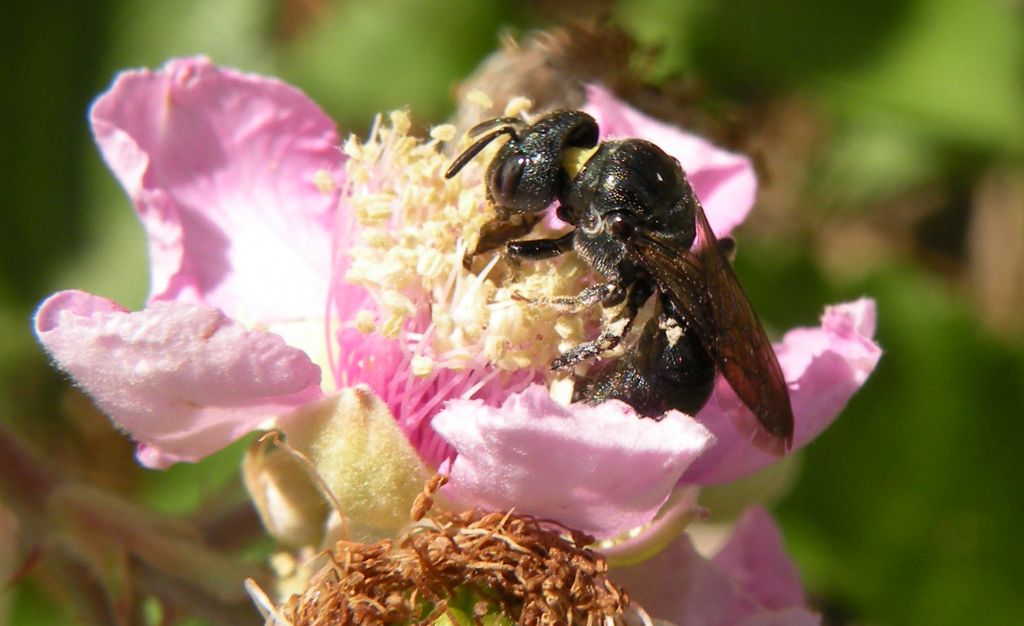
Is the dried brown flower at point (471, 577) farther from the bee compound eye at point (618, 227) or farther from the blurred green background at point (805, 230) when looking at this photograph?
the blurred green background at point (805, 230)

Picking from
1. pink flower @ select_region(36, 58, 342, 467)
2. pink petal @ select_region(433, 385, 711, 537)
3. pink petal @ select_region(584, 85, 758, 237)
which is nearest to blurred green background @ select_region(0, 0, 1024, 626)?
pink petal @ select_region(584, 85, 758, 237)

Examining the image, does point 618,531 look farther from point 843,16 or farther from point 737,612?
point 843,16

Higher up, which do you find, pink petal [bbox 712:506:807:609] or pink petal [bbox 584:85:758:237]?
pink petal [bbox 584:85:758:237]

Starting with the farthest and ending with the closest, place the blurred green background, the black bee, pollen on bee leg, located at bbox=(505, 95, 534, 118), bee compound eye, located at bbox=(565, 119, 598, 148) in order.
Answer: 1. the blurred green background
2. pollen on bee leg, located at bbox=(505, 95, 534, 118)
3. bee compound eye, located at bbox=(565, 119, 598, 148)
4. the black bee

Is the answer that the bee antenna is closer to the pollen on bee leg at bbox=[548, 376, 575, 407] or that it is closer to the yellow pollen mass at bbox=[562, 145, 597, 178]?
the yellow pollen mass at bbox=[562, 145, 597, 178]

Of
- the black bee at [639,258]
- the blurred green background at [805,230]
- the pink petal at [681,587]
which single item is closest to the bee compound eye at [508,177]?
the black bee at [639,258]

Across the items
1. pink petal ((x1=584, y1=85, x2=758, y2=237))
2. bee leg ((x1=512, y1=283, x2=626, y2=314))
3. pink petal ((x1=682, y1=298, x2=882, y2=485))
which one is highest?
bee leg ((x1=512, y1=283, x2=626, y2=314))

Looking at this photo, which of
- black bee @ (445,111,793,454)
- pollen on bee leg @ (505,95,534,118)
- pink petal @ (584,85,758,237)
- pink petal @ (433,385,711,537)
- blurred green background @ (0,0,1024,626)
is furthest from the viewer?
blurred green background @ (0,0,1024,626)
